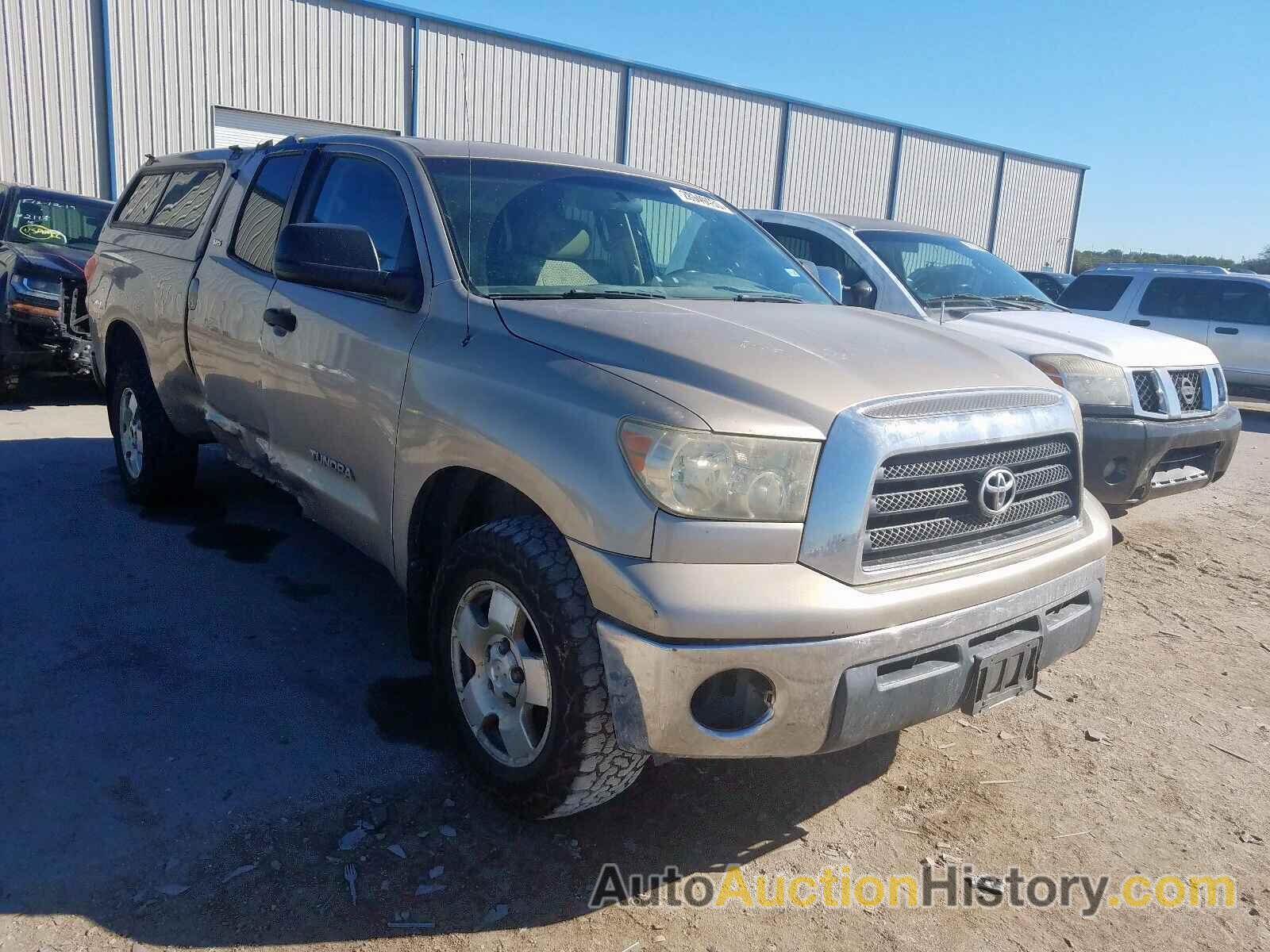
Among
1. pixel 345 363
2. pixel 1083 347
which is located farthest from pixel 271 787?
pixel 1083 347

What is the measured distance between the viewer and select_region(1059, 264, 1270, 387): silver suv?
11703mm

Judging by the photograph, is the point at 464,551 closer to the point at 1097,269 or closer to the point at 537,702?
the point at 537,702

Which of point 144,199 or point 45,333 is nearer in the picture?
point 144,199

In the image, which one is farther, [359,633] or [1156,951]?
[359,633]

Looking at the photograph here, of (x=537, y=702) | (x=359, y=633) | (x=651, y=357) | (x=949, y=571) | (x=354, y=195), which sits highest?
(x=354, y=195)

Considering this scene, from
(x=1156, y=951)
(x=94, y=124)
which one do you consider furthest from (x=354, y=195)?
(x=94, y=124)

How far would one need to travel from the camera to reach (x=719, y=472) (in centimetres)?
224

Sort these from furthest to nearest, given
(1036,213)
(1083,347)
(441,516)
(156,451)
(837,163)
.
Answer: (1036,213) → (837,163) → (1083,347) → (156,451) → (441,516)

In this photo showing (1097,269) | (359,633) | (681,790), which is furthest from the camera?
(1097,269)

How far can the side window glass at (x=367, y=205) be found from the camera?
10.8ft

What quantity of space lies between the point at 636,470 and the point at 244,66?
1577cm

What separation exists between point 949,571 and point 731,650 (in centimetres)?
68

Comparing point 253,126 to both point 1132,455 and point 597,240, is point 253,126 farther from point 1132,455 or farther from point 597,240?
point 1132,455

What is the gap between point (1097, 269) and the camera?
1198 centimetres
